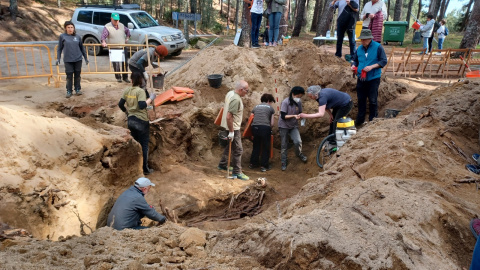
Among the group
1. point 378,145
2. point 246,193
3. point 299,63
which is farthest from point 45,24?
point 378,145

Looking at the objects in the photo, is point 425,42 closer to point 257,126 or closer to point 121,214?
point 257,126

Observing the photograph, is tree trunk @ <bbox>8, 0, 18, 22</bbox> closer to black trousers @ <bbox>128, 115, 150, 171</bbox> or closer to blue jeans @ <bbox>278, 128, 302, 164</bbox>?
black trousers @ <bbox>128, 115, 150, 171</bbox>

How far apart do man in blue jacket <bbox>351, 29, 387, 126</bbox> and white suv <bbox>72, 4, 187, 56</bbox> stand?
9.60 m

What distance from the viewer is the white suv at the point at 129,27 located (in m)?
14.8

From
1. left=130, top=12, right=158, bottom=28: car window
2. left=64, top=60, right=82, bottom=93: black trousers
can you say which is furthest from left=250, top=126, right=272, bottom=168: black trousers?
left=130, top=12, right=158, bottom=28: car window

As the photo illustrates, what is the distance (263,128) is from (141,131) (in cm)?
283

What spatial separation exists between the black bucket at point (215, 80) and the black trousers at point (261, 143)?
196 centimetres

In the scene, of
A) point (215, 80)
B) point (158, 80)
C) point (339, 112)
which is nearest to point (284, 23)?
point (215, 80)

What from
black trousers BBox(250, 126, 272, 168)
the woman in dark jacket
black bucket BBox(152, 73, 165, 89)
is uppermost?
the woman in dark jacket

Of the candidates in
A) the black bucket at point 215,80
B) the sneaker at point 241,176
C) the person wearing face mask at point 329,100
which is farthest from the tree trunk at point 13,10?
the person wearing face mask at point 329,100

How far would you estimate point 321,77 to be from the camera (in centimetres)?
969

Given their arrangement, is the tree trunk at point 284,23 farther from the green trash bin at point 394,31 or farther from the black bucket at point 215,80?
the green trash bin at point 394,31

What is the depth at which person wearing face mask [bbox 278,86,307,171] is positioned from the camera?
8.05 metres

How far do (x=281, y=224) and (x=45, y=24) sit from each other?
947 inches
